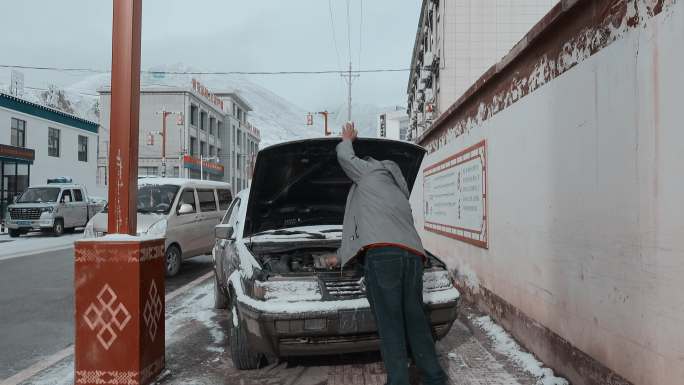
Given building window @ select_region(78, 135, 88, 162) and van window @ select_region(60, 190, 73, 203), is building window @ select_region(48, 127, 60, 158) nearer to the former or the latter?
building window @ select_region(78, 135, 88, 162)

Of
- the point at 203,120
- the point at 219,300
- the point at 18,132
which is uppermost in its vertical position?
the point at 203,120

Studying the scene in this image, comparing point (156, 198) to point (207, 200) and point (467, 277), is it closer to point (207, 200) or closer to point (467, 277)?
point (207, 200)

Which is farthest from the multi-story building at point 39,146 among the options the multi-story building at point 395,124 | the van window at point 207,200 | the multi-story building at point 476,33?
the multi-story building at point 395,124

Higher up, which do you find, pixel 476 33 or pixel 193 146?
pixel 476 33

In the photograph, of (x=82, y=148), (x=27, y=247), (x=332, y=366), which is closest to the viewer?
(x=332, y=366)

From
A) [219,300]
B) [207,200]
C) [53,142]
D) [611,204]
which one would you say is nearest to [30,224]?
[207,200]

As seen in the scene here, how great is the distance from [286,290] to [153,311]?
1.17 meters

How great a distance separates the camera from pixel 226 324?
5.82m

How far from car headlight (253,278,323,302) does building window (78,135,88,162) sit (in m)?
35.7

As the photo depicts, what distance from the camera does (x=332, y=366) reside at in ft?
14.2

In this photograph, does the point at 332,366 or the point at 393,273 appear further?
the point at 332,366

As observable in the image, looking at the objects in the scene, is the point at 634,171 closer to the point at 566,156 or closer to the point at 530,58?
the point at 566,156

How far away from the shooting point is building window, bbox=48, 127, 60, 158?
3105 cm

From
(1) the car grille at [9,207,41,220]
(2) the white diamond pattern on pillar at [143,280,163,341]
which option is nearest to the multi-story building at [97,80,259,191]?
(1) the car grille at [9,207,41,220]
